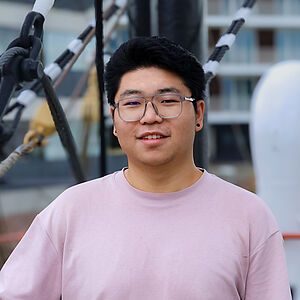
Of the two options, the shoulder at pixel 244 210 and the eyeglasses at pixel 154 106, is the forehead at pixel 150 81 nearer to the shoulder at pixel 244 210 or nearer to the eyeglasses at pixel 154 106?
the eyeglasses at pixel 154 106

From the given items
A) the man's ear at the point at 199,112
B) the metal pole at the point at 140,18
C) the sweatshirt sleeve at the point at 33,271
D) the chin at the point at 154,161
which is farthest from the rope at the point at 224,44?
the sweatshirt sleeve at the point at 33,271

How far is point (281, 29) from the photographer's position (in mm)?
16406

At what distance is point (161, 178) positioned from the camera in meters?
0.78

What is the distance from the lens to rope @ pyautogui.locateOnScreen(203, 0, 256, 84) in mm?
1393

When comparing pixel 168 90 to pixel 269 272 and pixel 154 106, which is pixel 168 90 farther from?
pixel 269 272

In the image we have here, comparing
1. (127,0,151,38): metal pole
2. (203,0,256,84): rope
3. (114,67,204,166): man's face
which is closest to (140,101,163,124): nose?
(114,67,204,166): man's face

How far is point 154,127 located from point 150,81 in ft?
0.23

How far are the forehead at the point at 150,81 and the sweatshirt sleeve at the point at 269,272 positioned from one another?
260mm

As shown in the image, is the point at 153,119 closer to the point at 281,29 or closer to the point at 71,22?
the point at 71,22

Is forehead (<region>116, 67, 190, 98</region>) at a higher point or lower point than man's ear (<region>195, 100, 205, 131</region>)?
higher

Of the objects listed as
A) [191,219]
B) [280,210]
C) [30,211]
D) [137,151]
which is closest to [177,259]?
[191,219]

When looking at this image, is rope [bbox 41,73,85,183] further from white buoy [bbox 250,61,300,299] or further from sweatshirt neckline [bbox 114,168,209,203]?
white buoy [bbox 250,61,300,299]

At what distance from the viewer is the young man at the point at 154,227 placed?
726mm

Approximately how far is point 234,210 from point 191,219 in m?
0.07
